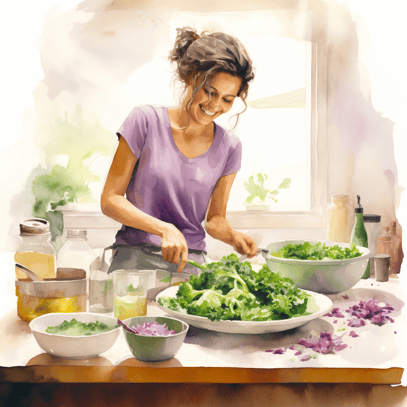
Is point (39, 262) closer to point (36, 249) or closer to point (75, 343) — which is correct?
point (36, 249)

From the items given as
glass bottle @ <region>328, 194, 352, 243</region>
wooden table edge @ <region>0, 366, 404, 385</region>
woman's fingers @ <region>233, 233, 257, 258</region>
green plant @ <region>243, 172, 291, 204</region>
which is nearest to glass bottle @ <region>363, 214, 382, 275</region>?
glass bottle @ <region>328, 194, 352, 243</region>

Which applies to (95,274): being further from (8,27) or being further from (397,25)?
(397,25)

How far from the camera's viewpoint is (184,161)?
1.53 metres

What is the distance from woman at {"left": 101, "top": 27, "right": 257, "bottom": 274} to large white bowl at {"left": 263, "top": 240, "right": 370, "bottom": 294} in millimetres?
293

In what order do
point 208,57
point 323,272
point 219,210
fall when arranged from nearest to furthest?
point 323,272
point 208,57
point 219,210

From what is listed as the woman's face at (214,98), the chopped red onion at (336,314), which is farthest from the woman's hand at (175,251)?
the woman's face at (214,98)

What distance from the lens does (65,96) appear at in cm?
166

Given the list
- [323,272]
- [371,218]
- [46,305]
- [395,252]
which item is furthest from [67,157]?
[395,252]

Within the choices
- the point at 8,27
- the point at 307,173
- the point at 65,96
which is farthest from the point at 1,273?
the point at 307,173

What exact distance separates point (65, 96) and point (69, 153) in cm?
23

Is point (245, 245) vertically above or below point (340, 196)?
below

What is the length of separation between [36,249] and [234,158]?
0.87m

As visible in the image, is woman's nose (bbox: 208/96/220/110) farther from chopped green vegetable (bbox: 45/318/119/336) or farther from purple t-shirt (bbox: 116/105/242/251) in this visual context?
chopped green vegetable (bbox: 45/318/119/336)

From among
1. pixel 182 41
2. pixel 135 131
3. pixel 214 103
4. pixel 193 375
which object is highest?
pixel 182 41
